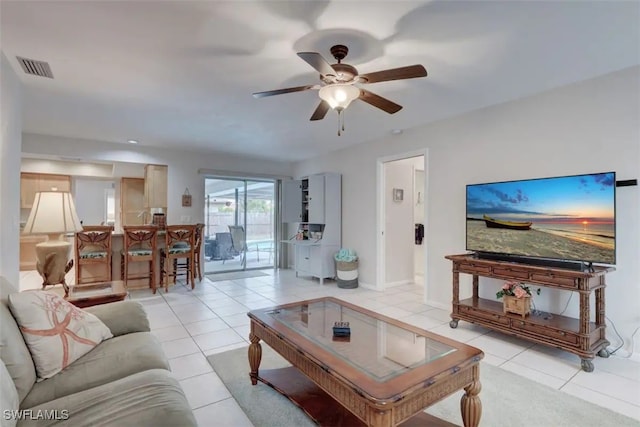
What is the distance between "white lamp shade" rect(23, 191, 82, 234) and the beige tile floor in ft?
4.51

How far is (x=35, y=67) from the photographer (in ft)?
8.53

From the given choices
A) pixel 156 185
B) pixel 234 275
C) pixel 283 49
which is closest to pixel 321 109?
pixel 283 49

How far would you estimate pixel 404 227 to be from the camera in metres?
5.41

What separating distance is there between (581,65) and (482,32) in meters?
1.16

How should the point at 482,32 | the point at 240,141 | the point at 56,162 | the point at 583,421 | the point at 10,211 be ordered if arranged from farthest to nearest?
1. the point at 56,162
2. the point at 240,141
3. the point at 10,211
4. the point at 482,32
5. the point at 583,421

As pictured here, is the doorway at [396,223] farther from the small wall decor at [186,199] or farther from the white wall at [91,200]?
the white wall at [91,200]

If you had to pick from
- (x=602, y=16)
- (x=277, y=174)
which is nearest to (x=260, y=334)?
(x=602, y=16)

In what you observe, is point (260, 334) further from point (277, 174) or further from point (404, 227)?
point (277, 174)

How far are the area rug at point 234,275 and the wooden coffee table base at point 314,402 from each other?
3808 millimetres

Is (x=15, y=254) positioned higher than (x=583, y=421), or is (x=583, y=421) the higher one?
(x=15, y=254)

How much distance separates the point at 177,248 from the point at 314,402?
399 cm

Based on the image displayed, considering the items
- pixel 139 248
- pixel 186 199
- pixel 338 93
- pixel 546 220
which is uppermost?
pixel 338 93

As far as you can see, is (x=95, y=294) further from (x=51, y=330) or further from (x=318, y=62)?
(x=318, y=62)

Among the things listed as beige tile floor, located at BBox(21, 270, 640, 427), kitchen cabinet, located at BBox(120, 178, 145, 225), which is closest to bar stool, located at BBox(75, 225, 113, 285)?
beige tile floor, located at BBox(21, 270, 640, 427)
